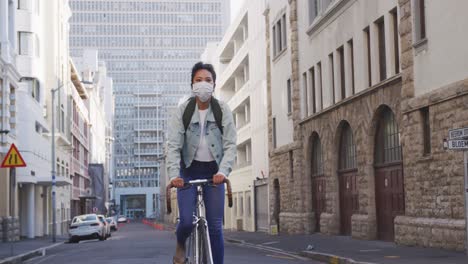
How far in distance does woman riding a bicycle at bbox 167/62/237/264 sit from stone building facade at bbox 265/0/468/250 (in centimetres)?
1102

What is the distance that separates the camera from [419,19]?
1994 centimetres

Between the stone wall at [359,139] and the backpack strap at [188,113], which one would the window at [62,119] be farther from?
the backpack strap at [188,113]

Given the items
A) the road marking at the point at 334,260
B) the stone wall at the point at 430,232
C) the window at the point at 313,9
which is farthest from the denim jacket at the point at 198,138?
the window at the point at 313,9

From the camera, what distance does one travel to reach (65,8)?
2645 inches

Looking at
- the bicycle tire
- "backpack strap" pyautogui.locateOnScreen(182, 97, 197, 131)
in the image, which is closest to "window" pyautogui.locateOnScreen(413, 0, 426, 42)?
"backpack strap" pyautogui.locateOnScreen(182, 97, 197, 131)

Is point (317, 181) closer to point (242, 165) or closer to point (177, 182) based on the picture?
point (242, 165)

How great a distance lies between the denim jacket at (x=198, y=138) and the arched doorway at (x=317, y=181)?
25.1 m

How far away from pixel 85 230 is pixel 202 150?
33.9 m

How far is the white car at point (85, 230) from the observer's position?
39438mm

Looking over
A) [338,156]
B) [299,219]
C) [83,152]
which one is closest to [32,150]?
[299,219]

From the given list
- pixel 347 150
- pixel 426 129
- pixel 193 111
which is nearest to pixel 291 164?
pixel 347 150

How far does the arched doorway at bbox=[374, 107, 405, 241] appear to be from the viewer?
74.4 ft

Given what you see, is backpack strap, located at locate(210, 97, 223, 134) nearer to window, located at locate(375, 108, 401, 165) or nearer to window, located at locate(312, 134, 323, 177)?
window, located at locate(375, 108, 401, 165)

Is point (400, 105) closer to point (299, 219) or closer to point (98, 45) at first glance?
point (299, 219)
